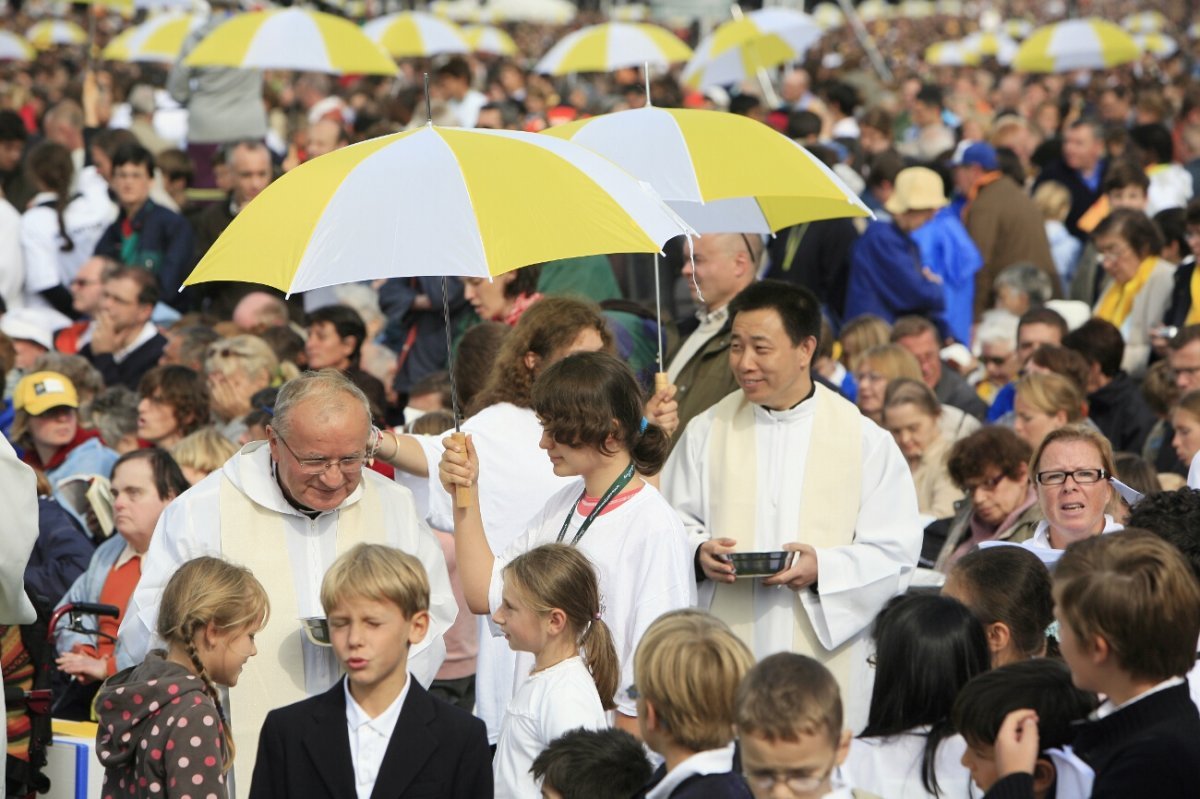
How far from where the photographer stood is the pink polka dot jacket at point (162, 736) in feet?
14.5

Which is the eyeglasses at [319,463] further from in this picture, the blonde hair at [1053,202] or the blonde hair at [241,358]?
the blonde hair at [1053,202]

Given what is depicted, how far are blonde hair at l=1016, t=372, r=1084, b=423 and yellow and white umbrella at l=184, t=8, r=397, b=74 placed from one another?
6783mm

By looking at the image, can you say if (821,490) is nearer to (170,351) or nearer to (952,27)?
(170,351)

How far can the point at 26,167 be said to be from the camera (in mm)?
13344

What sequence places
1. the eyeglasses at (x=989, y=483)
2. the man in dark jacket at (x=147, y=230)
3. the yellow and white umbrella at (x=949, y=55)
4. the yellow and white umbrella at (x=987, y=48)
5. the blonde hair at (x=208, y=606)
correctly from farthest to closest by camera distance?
1. the yellow and white umbrella at (x=949, y=55)
2. the yellow and white umbrella at (x=987, y=48)
3. the man in dark jacket at (x=147, y=230)
4. the eyeglasses at (x=989, y=483)
5. the blonde hair at (x=208, y=606)

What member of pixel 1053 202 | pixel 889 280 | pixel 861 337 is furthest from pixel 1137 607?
pixel 1053 202

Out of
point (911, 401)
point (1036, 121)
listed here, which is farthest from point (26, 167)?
point (1036, 121)

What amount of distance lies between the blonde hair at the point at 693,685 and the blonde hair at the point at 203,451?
11.0 ft

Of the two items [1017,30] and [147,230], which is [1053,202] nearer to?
[147,230]

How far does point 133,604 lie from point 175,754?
73 cm

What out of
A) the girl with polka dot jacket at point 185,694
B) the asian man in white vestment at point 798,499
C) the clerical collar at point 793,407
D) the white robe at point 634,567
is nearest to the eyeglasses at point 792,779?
the white robe at point 634,567

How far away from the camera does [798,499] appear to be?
597 cm

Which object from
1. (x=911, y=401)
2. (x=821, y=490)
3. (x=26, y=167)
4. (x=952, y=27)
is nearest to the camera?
(x=821, y=490)

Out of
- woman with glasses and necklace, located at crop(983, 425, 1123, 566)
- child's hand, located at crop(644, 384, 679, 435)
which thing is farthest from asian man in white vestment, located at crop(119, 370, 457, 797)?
woman with glasses and necklace, located at crop(983, 425, 1123, 566)
